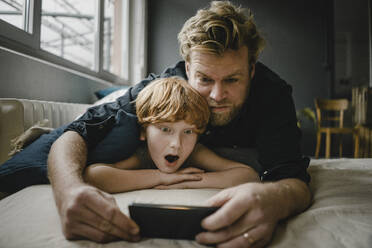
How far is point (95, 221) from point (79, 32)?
2.39 m

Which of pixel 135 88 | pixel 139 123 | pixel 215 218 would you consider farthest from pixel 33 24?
pixel 215 218

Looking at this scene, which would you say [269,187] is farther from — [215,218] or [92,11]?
[92,11]

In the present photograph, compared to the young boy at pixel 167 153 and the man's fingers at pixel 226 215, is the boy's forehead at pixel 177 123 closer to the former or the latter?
the young boy at pixel 167 153

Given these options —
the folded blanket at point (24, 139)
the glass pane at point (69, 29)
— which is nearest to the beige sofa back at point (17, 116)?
the folded blanket at point (24, 139)

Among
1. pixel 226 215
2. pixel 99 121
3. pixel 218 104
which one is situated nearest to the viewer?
pixel 226 215

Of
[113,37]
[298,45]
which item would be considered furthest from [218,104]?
[298,45]

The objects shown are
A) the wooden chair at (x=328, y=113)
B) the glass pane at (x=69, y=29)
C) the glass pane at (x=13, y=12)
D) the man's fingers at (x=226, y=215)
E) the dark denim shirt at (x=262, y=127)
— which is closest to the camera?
the man's fingers at (x=226, y=215)

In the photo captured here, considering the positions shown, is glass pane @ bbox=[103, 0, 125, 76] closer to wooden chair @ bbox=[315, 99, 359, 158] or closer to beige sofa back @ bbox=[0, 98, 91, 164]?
beige sofa back @ bbox=[0, 98, 91, 164]

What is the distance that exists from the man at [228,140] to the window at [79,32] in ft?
2.93

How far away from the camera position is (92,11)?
2.61 m

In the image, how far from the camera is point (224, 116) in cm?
103

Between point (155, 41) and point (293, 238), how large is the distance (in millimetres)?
4332

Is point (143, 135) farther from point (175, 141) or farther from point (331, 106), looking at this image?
point (331, 106)

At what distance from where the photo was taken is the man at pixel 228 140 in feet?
1.51
